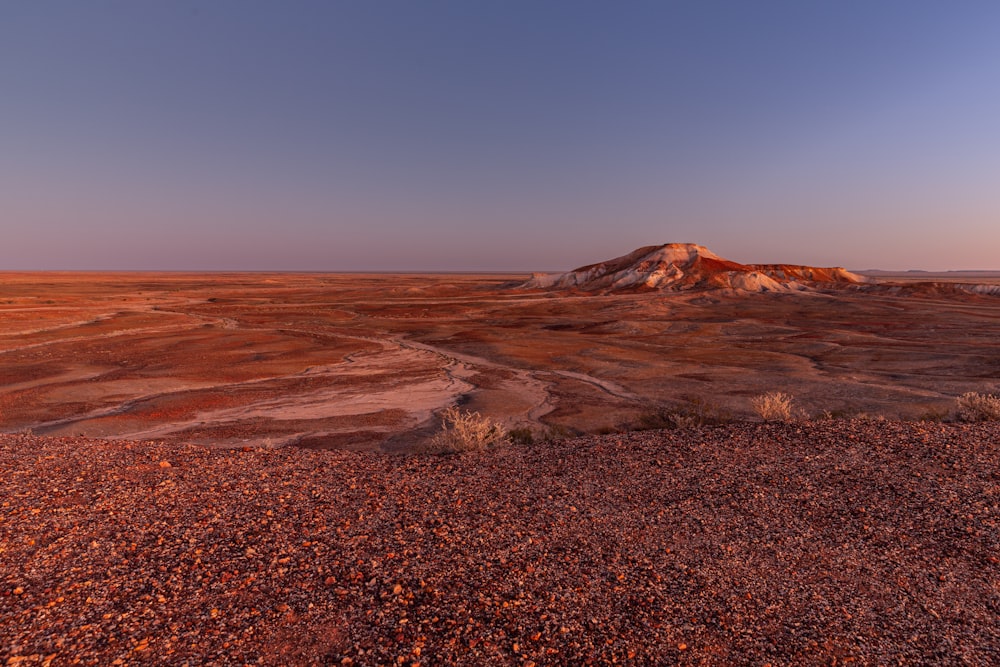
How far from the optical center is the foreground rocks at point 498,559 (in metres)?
4.72

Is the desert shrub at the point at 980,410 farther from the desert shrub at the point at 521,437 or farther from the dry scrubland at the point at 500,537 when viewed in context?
the desert shrub at the point at 521,437

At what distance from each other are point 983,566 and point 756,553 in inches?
103

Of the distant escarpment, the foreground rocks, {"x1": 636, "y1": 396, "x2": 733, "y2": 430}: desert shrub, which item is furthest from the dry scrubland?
the distant escarpment

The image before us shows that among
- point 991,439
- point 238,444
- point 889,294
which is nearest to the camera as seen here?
point 991,439

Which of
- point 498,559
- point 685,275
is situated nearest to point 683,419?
point 498,559

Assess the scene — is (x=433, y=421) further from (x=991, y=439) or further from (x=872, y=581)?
(x=991, y=439)

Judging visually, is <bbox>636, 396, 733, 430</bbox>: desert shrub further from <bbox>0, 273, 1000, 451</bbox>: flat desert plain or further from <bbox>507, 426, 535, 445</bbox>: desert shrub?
<bbox>507, 426, 535, 445</bbox>: desert shrub

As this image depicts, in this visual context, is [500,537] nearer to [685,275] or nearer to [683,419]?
[683,419]

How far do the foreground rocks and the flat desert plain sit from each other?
192 inches

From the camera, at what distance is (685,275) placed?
88188 millimetres

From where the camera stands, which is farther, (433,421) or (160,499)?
(433,421)

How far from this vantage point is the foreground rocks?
15.5ft

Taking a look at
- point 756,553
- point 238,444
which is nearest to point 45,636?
point 756,553

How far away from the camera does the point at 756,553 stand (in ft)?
21.2
